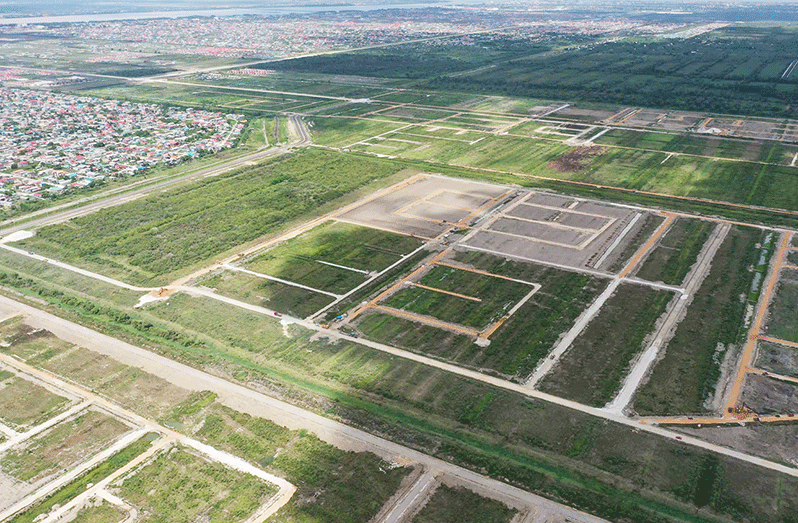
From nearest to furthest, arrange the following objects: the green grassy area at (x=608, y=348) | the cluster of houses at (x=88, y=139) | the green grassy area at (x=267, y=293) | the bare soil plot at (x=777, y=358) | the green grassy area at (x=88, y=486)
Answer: the green grassy area at (x=88, y=486)
the green grassy area at (x=608, y=348)
the bare soil plot at (x=777, y=358)
the green grassy area at (x=267, y=293)
the cluster of houses at (x=88, y=139)

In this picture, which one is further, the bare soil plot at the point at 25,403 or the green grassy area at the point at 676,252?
the green grassy area at the point at 676,252

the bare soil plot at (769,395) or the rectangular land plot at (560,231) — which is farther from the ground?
the rectangular land plot at (560,231)

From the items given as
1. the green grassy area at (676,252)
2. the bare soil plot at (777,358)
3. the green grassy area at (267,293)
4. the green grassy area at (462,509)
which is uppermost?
the green grassy area at (267,293)

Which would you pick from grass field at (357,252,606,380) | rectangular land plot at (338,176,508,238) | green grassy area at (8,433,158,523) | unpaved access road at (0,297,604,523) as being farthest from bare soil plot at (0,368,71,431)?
rectangular land plot at (338,176,508,238)

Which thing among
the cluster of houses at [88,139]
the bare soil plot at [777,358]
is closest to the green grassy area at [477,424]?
the bare soil plot at [777,358]

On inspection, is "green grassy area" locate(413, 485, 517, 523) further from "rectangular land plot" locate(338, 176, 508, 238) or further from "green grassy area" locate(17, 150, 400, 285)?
"green grassy area" locate(17, 150, 400, 285)

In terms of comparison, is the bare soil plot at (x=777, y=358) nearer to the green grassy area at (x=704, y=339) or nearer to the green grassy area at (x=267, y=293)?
the green grassy area at (x=704, y=339)

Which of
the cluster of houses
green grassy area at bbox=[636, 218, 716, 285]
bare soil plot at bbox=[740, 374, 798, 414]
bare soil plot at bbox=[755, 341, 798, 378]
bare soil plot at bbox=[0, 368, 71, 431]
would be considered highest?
the cluster of houses
